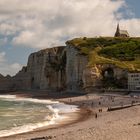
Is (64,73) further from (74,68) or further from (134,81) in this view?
(134,81)

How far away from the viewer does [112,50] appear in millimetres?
134625

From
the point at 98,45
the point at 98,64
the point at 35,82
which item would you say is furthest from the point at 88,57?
the point at 35,82

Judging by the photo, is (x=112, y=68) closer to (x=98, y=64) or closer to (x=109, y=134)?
(x=98, y=64)

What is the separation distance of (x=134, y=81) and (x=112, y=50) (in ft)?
102

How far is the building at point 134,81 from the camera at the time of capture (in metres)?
105

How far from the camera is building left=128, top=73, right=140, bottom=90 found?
105m

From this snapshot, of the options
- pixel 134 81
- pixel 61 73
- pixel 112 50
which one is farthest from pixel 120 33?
pixel 134 81

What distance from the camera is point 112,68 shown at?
114 m

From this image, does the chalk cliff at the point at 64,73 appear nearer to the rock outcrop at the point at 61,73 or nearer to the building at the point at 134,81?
the rock outcrop at the point at 61,73

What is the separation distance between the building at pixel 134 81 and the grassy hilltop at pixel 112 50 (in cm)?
561

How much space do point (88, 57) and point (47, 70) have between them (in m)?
27.9

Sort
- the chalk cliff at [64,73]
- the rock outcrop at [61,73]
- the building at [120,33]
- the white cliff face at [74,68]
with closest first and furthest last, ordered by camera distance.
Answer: the chalk cliff at [64,73]
the rock outcrop at [61,73]
the white cliff face at [74,68]
the building at [120,33]

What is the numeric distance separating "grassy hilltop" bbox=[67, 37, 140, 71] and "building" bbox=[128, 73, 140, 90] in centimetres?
561

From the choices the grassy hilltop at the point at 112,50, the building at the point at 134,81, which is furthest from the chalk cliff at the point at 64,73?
the building at the point at 134,81
